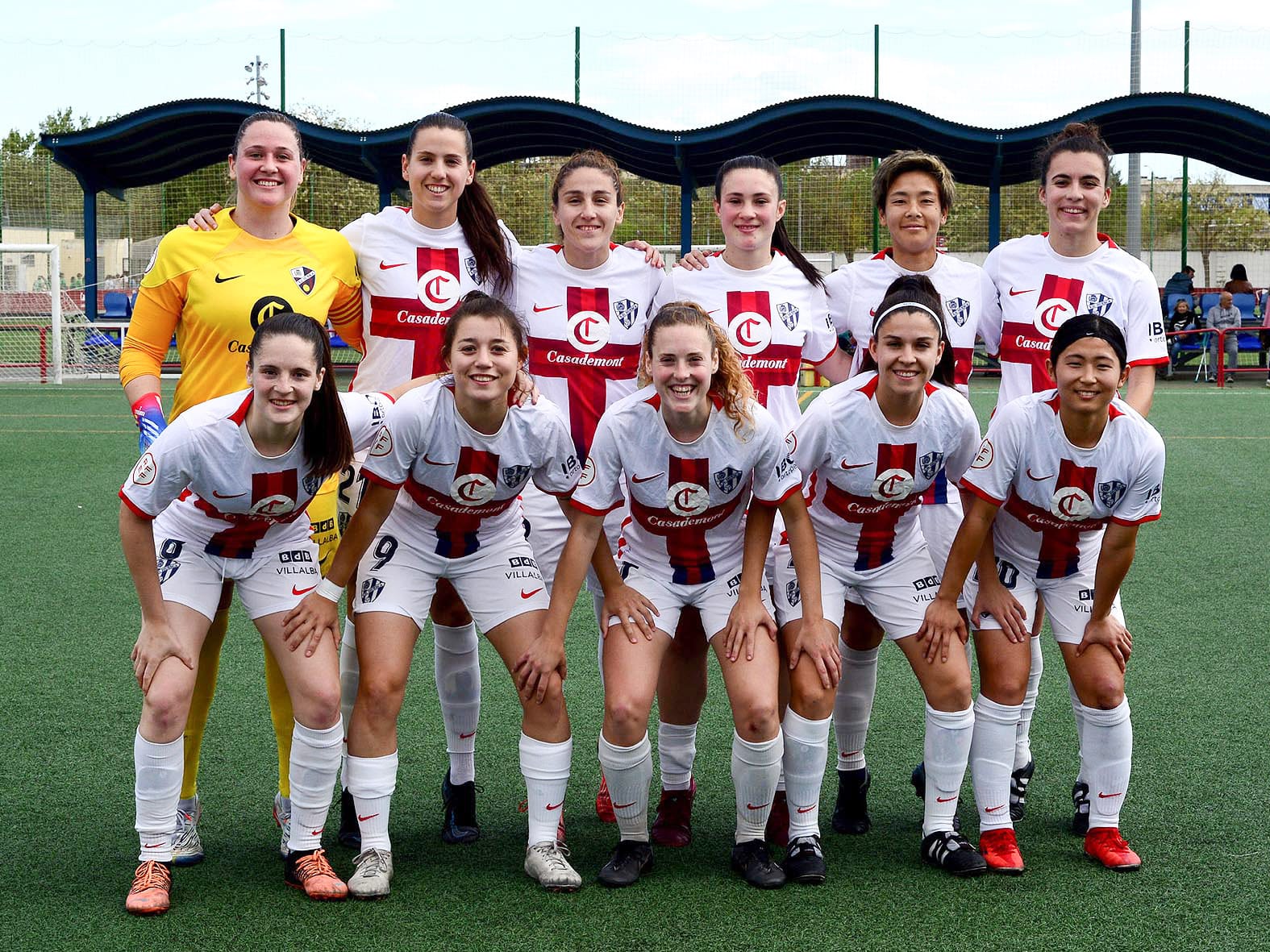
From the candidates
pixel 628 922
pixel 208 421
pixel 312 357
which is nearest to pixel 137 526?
pixel 208 421

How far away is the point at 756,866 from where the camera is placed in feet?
10.3

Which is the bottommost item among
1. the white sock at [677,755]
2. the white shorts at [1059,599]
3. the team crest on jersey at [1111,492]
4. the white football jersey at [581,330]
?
the white sock at [677,755]

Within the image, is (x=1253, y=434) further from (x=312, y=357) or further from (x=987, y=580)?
(x=312, y=357)

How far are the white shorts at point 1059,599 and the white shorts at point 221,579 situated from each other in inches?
73.4

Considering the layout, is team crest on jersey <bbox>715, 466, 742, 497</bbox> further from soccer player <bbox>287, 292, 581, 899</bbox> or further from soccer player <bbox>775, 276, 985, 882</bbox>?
soccer player <bbox>287, 292, 581, 899</bbox>

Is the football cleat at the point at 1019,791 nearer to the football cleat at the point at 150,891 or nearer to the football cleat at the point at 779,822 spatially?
the football cleat at the point at 779,822

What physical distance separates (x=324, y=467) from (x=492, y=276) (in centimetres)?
92

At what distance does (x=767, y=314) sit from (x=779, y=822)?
149 centimetres

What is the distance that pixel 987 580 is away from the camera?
337 cm

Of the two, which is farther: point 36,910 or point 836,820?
point 836,820

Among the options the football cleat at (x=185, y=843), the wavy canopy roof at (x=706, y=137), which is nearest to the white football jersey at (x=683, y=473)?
the football cleat at (x=185, y=843)

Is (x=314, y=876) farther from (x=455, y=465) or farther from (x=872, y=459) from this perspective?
(x=872, y=459)

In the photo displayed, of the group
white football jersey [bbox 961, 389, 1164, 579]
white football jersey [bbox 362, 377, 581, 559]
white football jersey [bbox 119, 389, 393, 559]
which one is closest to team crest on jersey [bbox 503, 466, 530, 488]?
white football jersey [bbox 362, 377, 581, 559]

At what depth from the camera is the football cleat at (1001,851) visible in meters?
3.18
